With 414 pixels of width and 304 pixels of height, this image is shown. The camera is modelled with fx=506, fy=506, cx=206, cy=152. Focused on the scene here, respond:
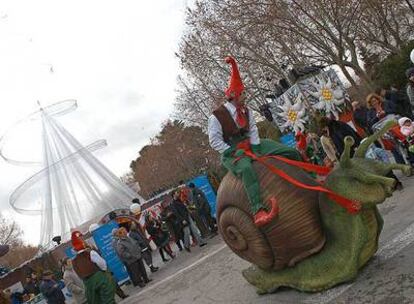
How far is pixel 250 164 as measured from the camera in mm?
4891

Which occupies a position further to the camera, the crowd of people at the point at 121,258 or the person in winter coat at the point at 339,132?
the person in winter coat at the point at 339,132

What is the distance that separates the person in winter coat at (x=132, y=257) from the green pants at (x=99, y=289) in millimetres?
3779

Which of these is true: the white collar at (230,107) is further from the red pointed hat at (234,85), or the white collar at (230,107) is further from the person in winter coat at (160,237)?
the person in winter coat at (160,237)

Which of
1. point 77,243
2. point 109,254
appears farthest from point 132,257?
point 77,243

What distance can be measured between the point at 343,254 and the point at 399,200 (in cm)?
299

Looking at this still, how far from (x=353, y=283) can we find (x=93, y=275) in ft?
14.9

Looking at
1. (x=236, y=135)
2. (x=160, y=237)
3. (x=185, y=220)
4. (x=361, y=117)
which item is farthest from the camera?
(x=160, y=237)

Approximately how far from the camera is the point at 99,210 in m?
23.9

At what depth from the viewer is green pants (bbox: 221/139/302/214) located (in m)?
4.74

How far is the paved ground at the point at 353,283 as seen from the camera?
4215mm

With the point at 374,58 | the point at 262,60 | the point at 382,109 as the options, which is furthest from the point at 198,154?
the point at 382,109

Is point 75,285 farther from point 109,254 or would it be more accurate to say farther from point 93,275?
point 93,275

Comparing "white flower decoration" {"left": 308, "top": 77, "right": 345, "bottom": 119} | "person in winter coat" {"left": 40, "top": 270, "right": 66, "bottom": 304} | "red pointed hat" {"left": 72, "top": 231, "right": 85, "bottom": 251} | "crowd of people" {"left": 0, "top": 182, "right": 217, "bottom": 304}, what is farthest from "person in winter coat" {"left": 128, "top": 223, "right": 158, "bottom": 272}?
"white flower decoration" {"left": 308, "top": 77, "right": 345, "bottom": 119}

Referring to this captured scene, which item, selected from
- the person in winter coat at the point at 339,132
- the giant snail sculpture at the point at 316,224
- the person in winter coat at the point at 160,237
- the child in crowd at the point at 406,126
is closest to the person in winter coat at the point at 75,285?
the person in winter coat at the point at 160,237
